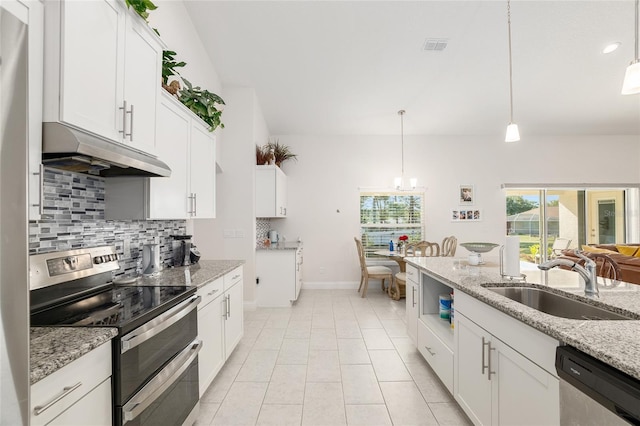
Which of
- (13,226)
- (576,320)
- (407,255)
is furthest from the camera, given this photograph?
(407,255)

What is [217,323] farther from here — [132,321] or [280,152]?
[280,152]

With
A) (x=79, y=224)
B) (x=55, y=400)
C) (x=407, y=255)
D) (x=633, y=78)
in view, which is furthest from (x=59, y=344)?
(x=407, y=255)

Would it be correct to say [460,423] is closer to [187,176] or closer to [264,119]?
[187,176]

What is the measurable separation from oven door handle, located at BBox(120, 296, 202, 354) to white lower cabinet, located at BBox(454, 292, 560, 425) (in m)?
1.69

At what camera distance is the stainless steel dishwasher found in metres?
0.83

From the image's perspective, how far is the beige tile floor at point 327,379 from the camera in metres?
1.98

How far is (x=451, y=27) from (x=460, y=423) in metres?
3.58

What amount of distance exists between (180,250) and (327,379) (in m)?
1.73

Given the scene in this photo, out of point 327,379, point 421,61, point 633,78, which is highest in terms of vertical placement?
point 421,61

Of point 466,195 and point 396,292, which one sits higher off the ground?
point 466,195

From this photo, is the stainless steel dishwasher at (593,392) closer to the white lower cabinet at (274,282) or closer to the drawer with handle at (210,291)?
the drawer with handle at (210,291)

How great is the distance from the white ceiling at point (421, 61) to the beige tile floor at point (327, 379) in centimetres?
330

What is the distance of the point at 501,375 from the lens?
4.79ft

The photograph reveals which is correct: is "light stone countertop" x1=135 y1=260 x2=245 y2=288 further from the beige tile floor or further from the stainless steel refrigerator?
the stainless steel refrigerator
